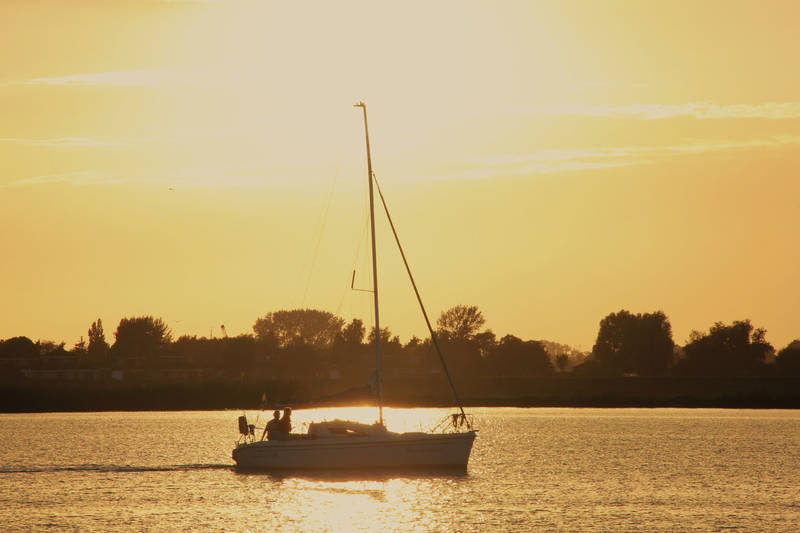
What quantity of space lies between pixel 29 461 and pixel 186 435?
33615 millimetres

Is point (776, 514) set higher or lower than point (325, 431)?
lower

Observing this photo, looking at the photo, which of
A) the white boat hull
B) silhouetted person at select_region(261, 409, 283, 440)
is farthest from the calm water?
silhouetted person at select_region(261, 409, 283, 440)

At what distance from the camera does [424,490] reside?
215 ft

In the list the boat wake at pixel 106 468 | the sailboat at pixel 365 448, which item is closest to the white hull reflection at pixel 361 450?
the sailboat at pixel 365 448

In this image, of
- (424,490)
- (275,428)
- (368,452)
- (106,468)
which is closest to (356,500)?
(424,490)

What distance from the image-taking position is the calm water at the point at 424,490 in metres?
55.7

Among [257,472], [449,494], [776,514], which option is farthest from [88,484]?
[776,514]

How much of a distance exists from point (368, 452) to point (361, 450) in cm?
44

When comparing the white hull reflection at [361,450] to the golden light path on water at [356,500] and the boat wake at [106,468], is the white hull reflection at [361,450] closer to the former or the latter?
the golden light path on water at [356,500]

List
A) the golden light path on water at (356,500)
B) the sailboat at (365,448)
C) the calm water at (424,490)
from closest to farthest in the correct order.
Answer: the golden light path on water at (356,500), the calm water at (424,490), the sailboat at (365,448)

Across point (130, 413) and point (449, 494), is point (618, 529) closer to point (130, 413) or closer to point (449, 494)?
point (449, 494)

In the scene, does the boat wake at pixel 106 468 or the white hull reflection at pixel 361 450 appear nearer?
the white hull reflection at pixel 361 450

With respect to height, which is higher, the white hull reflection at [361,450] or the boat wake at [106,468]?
the white hull reflection at [361,450]

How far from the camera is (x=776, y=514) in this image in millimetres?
59438
